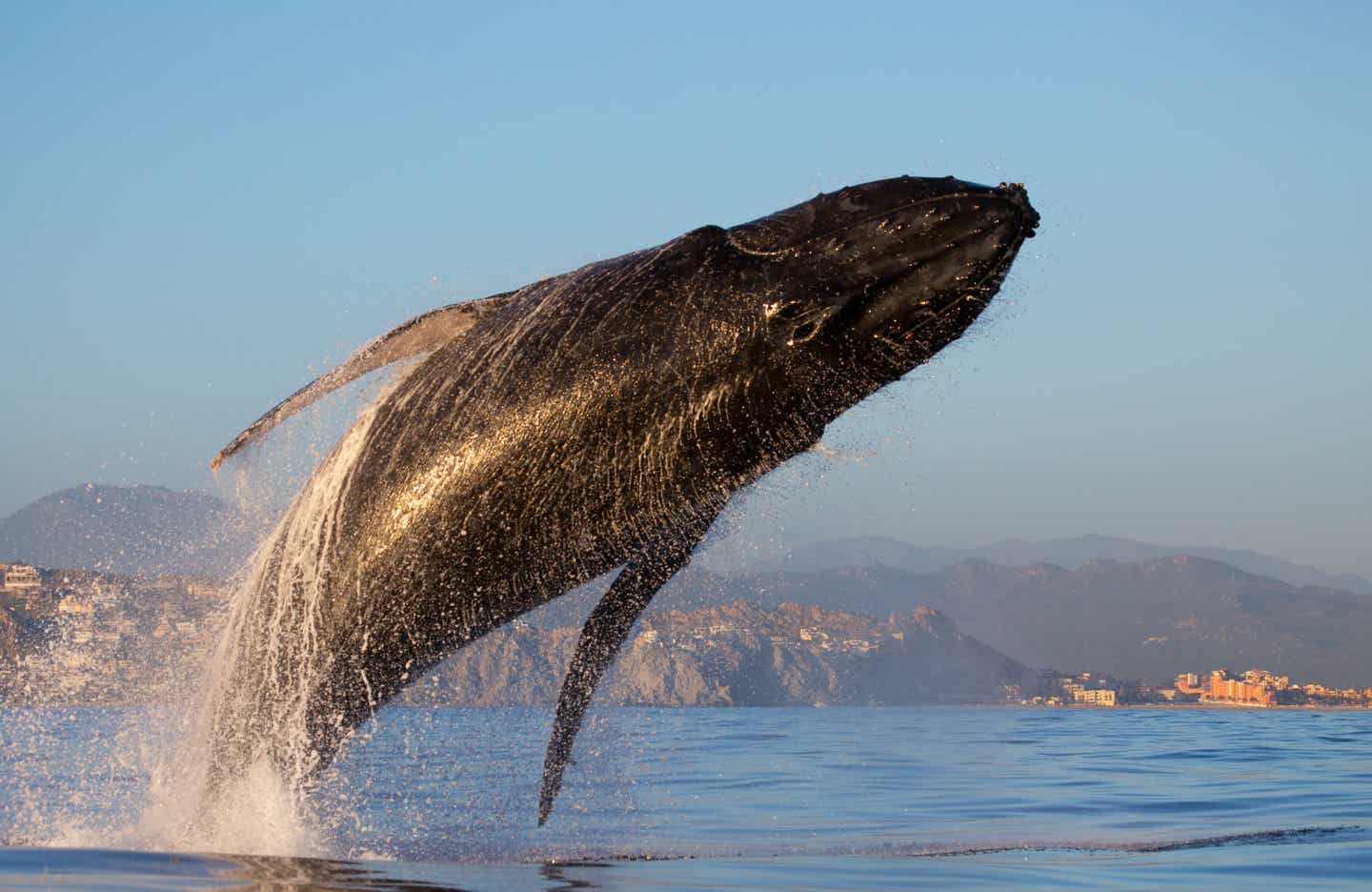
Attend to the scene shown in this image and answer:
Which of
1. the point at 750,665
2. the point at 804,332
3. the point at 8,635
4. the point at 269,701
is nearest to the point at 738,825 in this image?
the point at 269,701

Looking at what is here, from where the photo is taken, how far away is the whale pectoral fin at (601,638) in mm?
8633

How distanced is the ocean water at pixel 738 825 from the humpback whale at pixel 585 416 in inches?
60.8

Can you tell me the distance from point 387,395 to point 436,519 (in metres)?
1.06

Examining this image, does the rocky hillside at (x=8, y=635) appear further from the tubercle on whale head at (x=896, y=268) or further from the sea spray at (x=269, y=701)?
the tubercle on whale head at (x=896, y=268)

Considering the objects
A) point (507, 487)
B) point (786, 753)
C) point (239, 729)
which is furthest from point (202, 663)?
point (786, 753)

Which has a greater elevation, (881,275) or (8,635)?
(881,275)

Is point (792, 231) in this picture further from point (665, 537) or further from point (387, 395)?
point (387, 395)

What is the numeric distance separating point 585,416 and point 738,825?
20.9 feet

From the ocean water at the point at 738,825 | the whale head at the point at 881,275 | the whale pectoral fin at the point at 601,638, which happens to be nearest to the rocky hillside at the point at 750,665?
the ocean water at the point at 738,825

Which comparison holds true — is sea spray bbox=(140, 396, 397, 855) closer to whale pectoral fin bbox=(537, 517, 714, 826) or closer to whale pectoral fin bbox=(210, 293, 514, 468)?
whale pectoral fin bbox=(210, 293, 514, 468)

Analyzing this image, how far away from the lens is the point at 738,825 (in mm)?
12398

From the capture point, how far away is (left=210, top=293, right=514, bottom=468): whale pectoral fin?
323 inches

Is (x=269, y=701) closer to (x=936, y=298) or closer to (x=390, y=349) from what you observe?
(x=390, y=349)

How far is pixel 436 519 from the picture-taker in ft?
25.6
